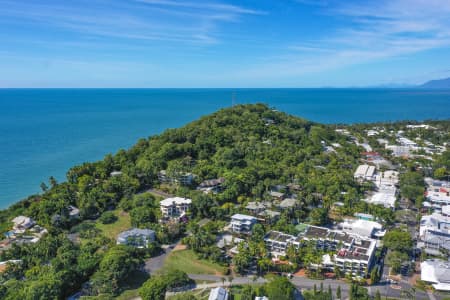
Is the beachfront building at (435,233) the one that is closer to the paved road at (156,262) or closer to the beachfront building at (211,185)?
A: the beachfront building at (211,185)

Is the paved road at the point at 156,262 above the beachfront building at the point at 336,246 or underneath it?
underneath

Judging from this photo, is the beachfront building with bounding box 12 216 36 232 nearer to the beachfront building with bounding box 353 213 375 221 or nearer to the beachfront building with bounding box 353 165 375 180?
the beachfront building with bounding box 353 213 375 221

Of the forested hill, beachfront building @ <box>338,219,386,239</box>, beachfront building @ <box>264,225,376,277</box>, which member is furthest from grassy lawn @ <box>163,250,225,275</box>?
beachfront building @ <box>338,219,386,239</box>

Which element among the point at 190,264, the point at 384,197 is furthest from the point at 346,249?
the point at 384,197

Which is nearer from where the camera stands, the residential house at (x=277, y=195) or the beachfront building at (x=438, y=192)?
the residential house at (x=277, y=195)

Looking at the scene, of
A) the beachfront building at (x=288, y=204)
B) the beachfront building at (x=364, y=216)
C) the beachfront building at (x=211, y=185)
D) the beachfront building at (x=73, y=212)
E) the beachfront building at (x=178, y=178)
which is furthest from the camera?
the beachfront building at (x=178, y=178)

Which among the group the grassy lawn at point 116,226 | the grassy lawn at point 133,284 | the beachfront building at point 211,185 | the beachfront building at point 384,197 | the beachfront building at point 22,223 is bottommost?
the grassy lawn at point 133,284

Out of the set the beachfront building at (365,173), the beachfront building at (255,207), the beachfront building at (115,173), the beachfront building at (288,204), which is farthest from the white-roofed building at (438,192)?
the beachfront building at (115,173)
